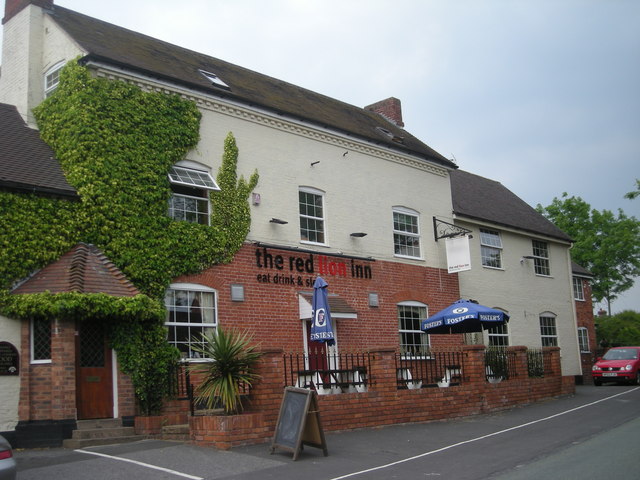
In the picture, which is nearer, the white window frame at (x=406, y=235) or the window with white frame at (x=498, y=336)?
the white window frame at (x=406, y=235)

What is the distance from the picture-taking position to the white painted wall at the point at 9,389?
1270cm

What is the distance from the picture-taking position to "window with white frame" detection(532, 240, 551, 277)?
28.3 m

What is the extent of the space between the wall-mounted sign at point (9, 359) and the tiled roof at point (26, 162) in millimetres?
3038

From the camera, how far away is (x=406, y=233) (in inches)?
857

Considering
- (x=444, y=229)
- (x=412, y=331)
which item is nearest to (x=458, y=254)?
(x=444, y=229)

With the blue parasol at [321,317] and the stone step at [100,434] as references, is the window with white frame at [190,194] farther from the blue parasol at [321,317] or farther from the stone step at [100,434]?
the stone step at [100,434]

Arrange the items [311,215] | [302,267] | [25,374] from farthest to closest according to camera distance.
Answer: [311,215], [302,267], [25,374]

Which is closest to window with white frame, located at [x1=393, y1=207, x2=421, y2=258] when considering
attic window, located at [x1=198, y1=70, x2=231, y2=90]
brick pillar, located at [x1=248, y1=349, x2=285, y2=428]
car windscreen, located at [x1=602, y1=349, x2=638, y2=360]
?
attic window, located at [x1=198, y1=70, x2=231, y2=90]

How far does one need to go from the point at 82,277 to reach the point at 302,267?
6396 millimetres

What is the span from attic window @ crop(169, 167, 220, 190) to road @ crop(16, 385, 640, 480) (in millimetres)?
5972

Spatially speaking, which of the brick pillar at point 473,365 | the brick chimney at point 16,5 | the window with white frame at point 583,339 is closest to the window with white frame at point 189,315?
the brick pillar at point 473,365

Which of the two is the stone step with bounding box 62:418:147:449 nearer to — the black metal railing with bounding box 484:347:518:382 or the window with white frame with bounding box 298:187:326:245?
A: the window with white frame with bounding box 298:187:326:245

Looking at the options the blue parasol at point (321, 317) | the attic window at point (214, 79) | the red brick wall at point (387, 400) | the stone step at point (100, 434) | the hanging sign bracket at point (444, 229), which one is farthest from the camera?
the hanging sign bracket at point (444, 229)

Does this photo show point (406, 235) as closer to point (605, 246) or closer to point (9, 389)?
point (9, 389)
